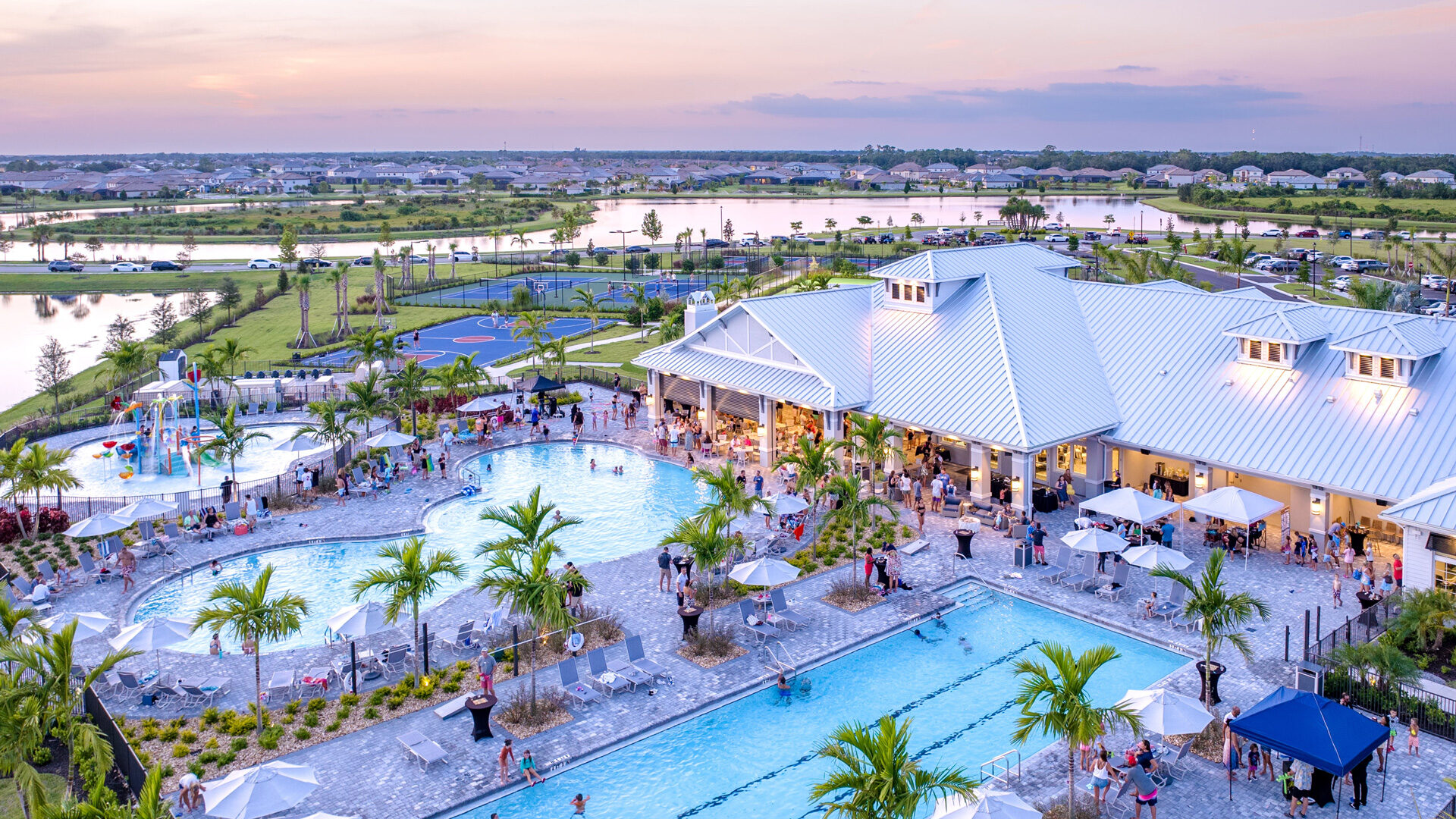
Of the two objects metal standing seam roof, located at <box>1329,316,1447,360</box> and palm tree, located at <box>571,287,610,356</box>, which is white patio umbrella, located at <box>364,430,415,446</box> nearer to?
palm tree, located at <box>571,287,610,356</box>

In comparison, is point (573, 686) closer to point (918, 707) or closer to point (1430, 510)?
point (918, 707)

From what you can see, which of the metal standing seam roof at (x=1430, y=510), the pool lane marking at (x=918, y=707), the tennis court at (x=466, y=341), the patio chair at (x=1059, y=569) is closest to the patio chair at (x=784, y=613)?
the pool lane marking at (x=918, y=707)

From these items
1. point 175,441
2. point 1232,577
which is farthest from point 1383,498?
point 175,441

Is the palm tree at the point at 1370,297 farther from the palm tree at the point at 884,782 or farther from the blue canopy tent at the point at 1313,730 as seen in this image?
the palm tree at the point at 884,782

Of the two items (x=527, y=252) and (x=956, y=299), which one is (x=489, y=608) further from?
(x=527, y=252)

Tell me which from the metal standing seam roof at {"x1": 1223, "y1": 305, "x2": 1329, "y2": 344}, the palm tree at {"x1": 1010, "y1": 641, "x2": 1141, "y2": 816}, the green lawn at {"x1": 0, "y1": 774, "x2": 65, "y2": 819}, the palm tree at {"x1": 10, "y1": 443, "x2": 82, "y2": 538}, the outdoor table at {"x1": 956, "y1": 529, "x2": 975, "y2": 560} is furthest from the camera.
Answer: the palm tree at {"x1": 10, "y1": 443, "x2": 82, "y2": 538}

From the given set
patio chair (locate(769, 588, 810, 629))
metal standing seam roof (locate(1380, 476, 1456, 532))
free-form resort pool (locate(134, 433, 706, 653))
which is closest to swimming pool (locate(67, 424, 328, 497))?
free-form resort pool (locate(134, 433, 706, 653))
